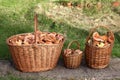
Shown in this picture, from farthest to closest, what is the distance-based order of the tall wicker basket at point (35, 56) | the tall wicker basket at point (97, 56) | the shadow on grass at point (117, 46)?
the shadow on grass at point (117, 46)
the tall wicker basket at point (97, 56)
the tall wicker basket at point (35, 56)

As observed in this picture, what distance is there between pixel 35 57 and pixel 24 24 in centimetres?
228

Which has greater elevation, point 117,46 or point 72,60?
point 72,60

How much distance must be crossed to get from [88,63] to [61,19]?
7.58 feet

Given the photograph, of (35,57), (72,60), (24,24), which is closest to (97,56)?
(72,60)

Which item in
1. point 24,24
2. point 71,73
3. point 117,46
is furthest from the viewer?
point 24,24

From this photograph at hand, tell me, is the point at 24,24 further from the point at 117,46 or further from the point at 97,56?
the point at 97,56

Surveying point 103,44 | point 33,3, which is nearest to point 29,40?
point 103,44

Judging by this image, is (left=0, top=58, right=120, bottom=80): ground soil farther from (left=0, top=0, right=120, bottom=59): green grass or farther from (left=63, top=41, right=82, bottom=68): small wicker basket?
(left=0, top=0, right=120, bottom=59): green grass

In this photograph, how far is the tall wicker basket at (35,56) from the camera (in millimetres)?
5410

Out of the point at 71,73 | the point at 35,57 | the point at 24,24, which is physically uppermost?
the point at 35,57

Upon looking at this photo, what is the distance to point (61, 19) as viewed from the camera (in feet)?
25.9

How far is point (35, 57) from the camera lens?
546 centimetres

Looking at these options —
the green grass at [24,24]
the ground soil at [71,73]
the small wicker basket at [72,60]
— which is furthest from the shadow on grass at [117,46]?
the small wicker basket at [72,60]

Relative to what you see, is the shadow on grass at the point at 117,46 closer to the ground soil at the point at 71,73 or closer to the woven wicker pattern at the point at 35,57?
the ground soil at the point at 71,73
